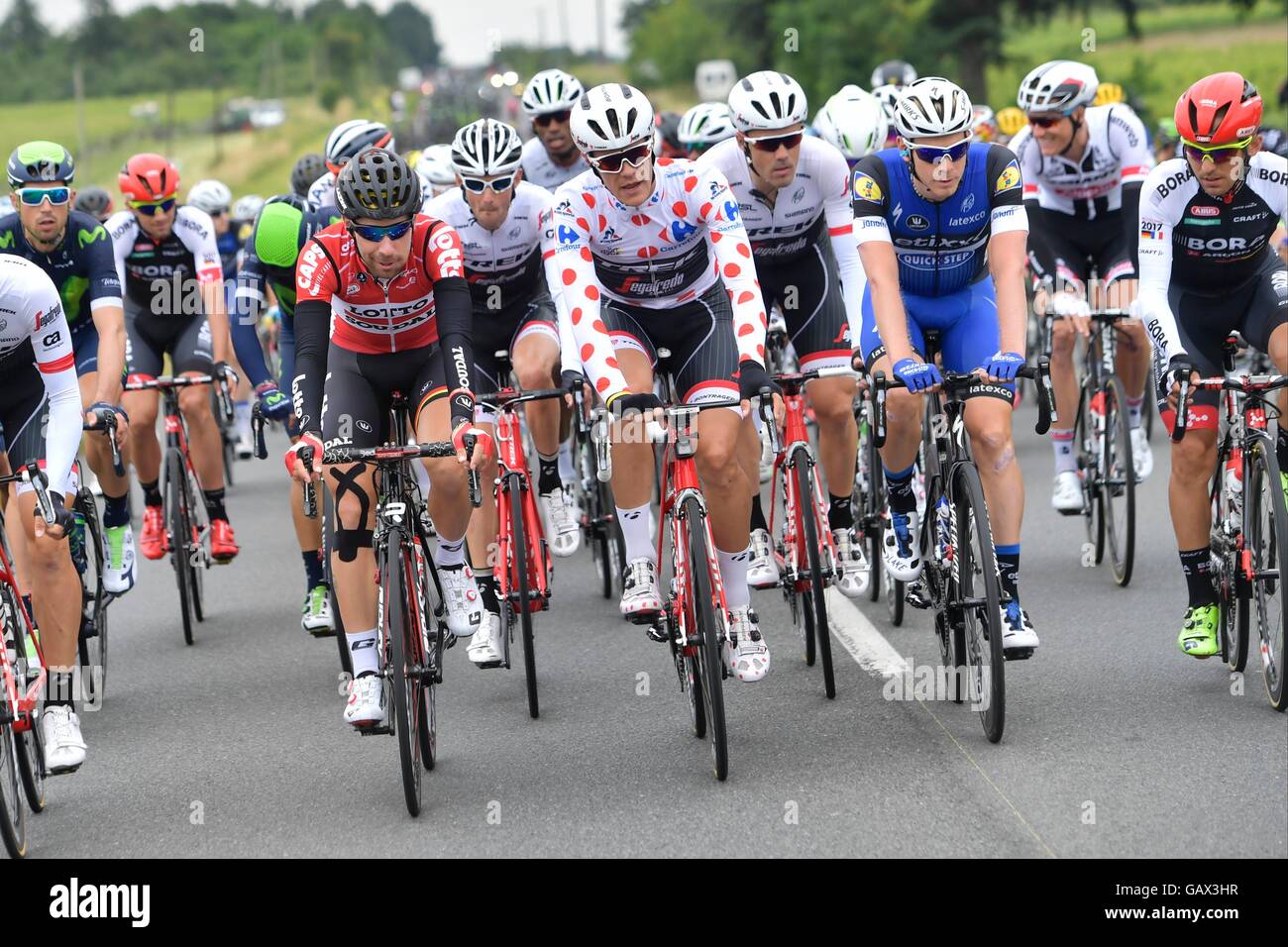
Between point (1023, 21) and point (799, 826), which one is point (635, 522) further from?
point (1023, 21)

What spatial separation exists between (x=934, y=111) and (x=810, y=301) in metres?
1.71

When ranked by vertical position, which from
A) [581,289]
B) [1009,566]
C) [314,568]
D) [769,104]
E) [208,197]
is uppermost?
[769,104]

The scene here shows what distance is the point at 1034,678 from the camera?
23.3 ft

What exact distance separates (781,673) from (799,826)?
2134mm

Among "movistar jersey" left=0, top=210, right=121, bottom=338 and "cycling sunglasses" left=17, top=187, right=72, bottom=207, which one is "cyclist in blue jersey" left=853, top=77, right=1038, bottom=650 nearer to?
"movistar jersey" left=0, top=210, right=121, bottom=338

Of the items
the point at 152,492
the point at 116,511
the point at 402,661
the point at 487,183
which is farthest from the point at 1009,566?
the point at 152,492

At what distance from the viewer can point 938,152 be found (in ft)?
22.1

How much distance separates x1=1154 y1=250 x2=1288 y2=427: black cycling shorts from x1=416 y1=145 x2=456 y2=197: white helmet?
15.5 ft

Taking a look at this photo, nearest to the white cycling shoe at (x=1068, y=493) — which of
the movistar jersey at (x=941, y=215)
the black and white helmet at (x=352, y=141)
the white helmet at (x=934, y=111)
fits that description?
the movistar jersey at (x=941, y=215)

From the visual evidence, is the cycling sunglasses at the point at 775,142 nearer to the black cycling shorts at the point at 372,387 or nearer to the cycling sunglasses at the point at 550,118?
the black cycling shorts at the point at 372,387

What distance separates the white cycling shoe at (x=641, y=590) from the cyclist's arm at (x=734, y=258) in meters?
0.90

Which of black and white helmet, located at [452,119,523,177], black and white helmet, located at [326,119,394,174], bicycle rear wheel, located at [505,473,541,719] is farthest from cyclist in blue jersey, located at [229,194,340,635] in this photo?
bicycle rear wheel, located at [505,473,541,719]

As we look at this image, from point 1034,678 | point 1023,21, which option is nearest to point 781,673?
point 1034,678

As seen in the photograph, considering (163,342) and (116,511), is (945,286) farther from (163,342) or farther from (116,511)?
(163,342)
